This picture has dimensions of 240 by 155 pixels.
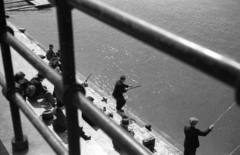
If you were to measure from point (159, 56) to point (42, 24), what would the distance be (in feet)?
18.1

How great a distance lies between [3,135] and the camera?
2.46 meters

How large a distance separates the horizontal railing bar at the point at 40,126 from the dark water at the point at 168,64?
25.9 ft

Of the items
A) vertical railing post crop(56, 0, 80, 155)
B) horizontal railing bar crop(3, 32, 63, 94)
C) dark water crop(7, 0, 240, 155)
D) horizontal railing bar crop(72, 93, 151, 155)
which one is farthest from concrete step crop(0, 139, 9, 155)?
dark water crop(7, 0, 240, 155)

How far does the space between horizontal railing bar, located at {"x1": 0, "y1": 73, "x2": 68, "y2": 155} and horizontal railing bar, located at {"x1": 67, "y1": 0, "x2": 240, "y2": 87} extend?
2.39ft

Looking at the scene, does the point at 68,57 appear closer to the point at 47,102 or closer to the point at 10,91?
the point at 10,91

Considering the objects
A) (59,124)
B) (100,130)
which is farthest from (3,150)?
(100,130)

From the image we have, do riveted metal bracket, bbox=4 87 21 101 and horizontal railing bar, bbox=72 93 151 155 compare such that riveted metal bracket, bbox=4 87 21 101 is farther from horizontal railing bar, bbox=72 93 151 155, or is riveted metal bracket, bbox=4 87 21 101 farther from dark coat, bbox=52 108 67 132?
dark coat, bbox=52 108 67 132

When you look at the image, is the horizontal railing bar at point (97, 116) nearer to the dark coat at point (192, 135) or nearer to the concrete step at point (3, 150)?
the concrete step at point (3, 150)

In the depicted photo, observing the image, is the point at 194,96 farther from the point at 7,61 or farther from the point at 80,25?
the point at 7,61

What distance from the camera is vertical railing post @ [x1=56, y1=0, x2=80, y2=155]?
1.20 m

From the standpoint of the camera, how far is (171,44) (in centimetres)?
81

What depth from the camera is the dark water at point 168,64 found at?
1039cm

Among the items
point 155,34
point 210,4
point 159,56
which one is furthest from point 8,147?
point 210,4

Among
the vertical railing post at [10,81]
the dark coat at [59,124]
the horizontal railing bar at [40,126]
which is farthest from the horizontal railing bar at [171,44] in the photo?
the dark coat at [59,124]
